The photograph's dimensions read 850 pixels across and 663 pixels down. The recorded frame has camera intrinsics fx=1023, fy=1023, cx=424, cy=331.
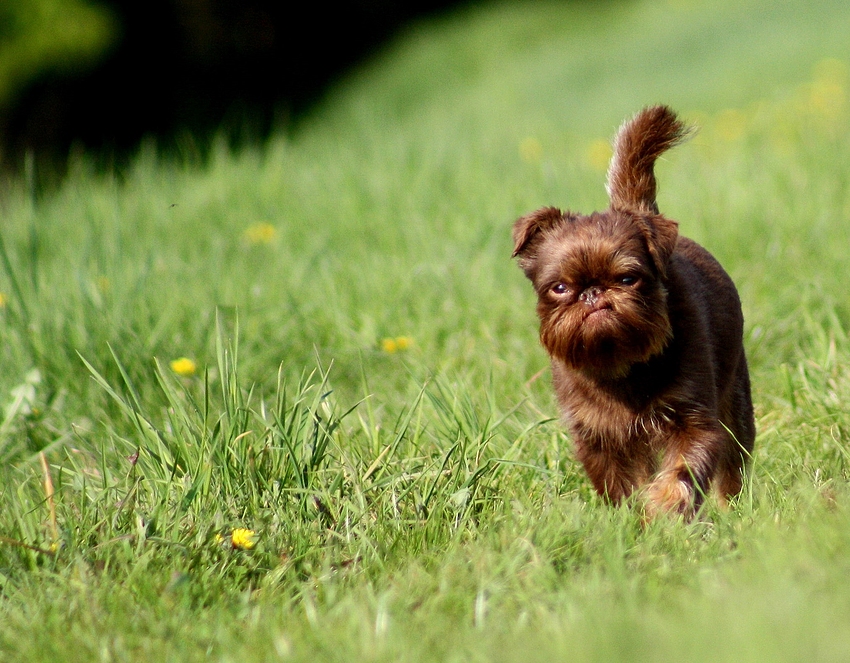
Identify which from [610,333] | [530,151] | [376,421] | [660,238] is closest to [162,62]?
[530,151]

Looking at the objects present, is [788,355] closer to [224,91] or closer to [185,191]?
[185,191]

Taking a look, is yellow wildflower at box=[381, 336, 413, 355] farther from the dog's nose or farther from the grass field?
the dog's nose

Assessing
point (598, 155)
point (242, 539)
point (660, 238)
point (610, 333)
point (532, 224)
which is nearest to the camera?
point (242, 539)

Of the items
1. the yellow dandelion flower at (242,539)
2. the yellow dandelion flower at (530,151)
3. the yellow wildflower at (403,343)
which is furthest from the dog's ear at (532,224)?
the yellow dandelion flower at (530,151)

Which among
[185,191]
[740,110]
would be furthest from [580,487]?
[740,110]

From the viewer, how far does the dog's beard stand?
11.0 feet

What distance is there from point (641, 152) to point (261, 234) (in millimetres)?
3214

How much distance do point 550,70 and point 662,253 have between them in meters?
15.1

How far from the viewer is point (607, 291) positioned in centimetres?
344

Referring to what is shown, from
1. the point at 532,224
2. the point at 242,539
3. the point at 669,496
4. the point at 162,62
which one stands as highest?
the point at 532,224

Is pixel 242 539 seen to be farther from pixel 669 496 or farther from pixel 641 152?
pixel 641 152

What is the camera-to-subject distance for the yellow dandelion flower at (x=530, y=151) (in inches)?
319

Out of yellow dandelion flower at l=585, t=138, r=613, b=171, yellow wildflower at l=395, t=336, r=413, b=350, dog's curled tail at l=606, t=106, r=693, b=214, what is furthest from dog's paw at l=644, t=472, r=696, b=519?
yellow dandelion flower at l=585, t=138, r=613, b=171

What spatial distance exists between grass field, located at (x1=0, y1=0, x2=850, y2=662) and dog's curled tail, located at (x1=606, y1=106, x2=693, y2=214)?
2.87ft
